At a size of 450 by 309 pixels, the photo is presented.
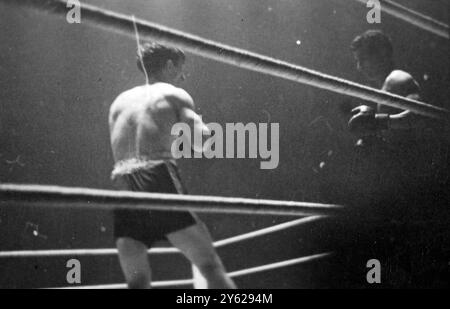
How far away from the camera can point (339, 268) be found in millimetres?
1361

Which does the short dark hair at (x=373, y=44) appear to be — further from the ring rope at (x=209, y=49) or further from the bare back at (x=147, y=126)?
the bare back at (x=147, y=126)

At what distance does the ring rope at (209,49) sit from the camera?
0.66 meters

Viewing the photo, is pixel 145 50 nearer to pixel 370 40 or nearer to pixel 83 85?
pixel 370 40

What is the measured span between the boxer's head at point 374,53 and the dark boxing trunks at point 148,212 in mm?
1037

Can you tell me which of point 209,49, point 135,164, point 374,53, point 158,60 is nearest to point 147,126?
point 135,164

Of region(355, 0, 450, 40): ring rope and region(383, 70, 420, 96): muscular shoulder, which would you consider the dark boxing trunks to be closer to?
region(355, 0, 450, 40): ring rope

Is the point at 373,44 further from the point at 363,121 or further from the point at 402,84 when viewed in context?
the point at 363,121

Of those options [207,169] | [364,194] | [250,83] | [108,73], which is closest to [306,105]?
[250,83]

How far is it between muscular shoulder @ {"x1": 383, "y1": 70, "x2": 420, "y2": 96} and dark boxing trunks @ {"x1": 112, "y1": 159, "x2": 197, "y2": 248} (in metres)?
0.92

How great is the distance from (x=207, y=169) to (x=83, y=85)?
2.81 ft

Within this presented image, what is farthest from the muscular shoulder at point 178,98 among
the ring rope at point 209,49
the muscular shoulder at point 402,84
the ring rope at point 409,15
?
the muscular shoulder at point 402,84

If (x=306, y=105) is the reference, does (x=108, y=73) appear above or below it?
above

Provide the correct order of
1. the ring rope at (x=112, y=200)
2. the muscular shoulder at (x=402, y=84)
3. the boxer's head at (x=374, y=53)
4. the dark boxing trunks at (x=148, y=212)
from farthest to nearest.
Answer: the boxer's head at (x=374, y=53) → the muscular shoulder at (x=402, y=84) → the dark boxing trunks at (x=148, y=212) → the ring rope at (x=112, y=200)
